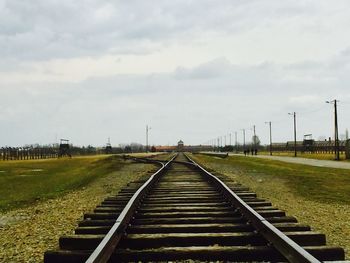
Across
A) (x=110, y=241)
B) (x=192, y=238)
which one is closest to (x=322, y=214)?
(x=192, y=238)

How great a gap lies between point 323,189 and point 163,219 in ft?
31.1

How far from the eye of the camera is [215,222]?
22.6ft

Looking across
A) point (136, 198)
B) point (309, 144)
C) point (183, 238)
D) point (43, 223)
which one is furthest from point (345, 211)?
point (309, 144)

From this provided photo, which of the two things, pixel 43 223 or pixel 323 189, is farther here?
pixel 323 189

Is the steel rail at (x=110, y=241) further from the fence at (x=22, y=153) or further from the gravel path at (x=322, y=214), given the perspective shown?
the fence at (x=22, y=153)

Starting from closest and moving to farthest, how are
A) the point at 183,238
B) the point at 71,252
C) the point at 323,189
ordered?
the point at 71,252 → the point at 183,238 → the point at 323,189

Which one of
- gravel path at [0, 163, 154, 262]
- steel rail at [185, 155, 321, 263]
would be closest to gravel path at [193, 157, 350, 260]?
steel rail at [185, 155, 321, 263]

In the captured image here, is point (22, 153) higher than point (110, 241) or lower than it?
higher

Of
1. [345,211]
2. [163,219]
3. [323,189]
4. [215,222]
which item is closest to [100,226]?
[163,219]

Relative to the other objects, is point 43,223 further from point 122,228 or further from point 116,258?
point 116,258

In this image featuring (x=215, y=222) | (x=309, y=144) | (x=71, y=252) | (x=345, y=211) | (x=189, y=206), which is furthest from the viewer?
(x=309, y=144)

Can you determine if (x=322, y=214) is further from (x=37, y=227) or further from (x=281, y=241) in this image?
(x=37, y=227)

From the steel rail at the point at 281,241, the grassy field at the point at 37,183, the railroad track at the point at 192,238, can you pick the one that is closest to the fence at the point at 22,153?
the grassy field at the point at 37,183

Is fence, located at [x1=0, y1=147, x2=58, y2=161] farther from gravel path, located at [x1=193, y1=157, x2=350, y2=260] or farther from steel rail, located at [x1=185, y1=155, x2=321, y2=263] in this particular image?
steel rail, located at [x1=185, y1=155, x2=321, y2=263]
